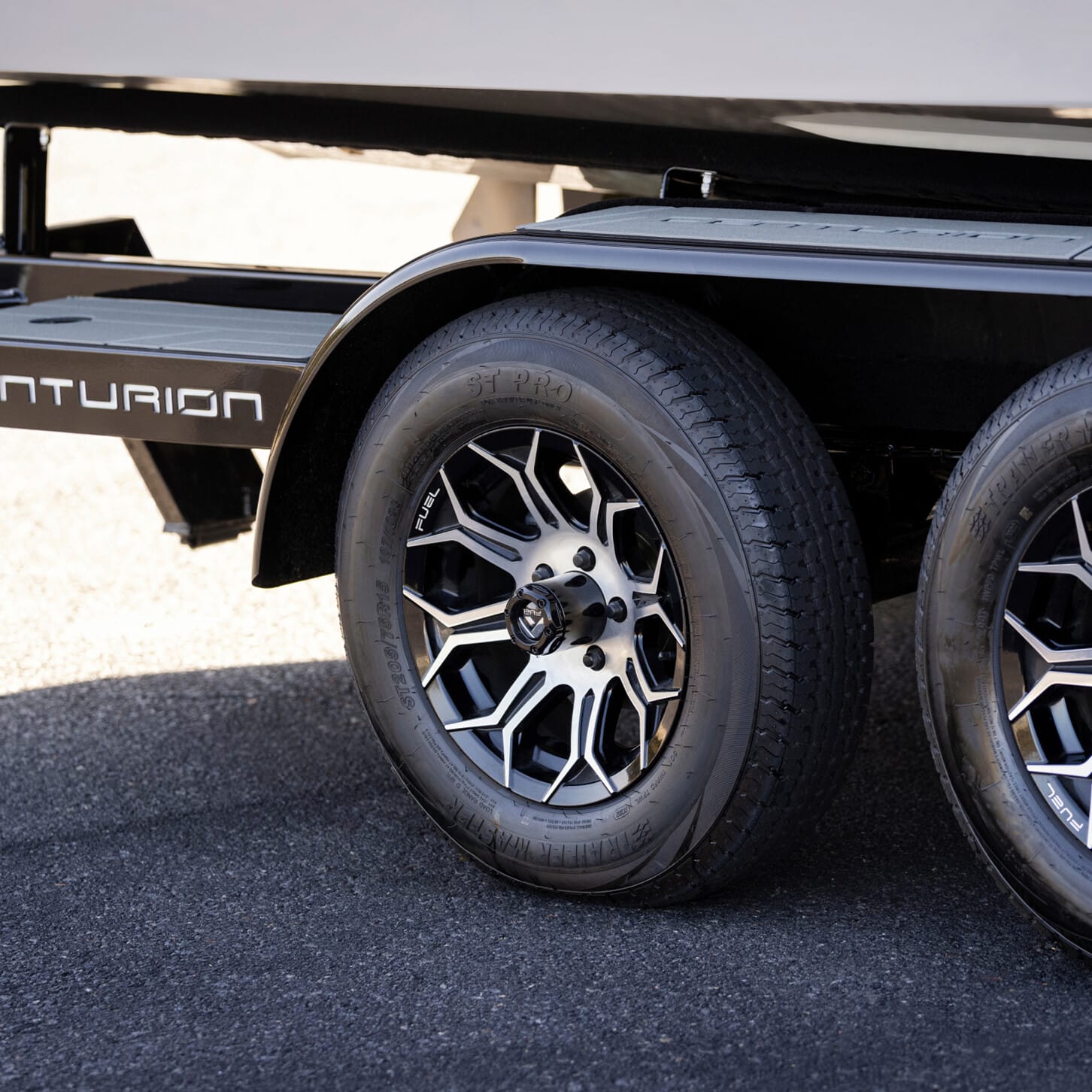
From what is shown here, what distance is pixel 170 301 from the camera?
13.2 ft

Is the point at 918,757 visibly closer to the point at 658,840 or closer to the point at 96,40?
the point at 658,840

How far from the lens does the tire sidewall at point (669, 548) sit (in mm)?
2615

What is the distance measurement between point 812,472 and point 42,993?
1504 mm

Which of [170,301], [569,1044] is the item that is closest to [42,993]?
[569,1044]

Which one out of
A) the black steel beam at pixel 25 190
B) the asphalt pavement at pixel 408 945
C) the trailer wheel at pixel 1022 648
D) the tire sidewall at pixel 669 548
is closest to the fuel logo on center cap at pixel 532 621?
the tire sidewall at pixel 669 548

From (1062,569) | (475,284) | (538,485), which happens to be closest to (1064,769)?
(1062,569)

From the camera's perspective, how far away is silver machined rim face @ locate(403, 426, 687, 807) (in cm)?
276

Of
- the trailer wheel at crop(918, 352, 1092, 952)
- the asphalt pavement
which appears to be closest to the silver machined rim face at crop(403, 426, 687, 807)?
the asphalt pavement

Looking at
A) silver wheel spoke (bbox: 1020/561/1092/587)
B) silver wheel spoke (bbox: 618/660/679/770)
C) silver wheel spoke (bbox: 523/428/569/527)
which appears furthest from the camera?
silver wheel spoke (bbox: 523/428/569/527)

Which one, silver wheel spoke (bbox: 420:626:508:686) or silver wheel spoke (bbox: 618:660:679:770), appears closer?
silver wheel spoke (bbox: 618:660:679:770)

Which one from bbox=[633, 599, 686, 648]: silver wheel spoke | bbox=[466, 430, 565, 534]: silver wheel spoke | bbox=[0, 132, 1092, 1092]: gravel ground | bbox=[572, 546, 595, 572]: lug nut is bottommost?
bbox=[0, 132, 1092, 1092]: gravel ground

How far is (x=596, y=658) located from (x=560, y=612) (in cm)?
10

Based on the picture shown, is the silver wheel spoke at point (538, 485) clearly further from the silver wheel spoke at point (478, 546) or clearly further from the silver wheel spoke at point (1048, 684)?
the silver wheel spoke at point (1048, 684)

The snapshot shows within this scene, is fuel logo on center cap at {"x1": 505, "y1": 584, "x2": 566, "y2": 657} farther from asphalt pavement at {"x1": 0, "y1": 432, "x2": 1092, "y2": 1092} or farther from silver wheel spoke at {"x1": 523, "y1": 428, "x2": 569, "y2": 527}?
asphalt pavement at {"x1": 0, "y1": 432, "x2": 1092, "y2": 1092}
